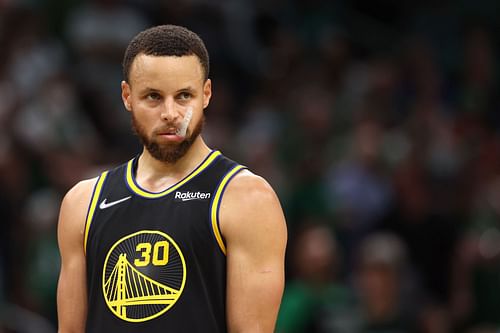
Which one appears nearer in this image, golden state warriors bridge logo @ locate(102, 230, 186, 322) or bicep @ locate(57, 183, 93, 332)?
golden state warriors bridge logo @ locate(102, 230, 186, 322)

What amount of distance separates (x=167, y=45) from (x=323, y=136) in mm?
6038

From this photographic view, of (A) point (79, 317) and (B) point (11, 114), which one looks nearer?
(A) point (79, 317)

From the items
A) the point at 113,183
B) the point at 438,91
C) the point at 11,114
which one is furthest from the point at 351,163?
the point at 113,183

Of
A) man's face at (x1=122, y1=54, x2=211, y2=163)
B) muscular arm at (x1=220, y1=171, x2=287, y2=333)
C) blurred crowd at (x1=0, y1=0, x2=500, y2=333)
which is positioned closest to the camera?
muscular arm at (x1=220, y1=171, x2=287, y2=333)

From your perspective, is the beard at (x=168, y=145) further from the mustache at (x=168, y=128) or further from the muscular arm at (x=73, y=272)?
the muscular arm at (x=73, y=272)

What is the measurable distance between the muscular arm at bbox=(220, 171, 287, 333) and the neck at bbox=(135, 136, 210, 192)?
0.29m

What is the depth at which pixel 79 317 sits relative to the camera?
13.4ft

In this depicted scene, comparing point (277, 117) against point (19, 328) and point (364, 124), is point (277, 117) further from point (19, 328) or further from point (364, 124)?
point (19, 328)

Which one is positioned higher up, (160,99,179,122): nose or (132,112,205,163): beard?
(160,99,179,122): nose

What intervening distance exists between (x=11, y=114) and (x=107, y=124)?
0.95 metres

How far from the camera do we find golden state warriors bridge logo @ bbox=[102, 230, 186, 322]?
3.84 meters

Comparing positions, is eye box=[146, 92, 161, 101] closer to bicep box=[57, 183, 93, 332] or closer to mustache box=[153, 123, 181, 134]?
mustache box=[153, 123, 181, 134]

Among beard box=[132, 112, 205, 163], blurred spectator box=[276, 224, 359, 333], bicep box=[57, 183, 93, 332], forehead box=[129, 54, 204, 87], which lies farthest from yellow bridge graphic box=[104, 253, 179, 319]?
blurred spectator box=[276, 224, 359, 333]

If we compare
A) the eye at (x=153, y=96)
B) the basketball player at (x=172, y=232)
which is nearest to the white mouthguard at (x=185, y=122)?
the basketball player at (x=172, y=232)
